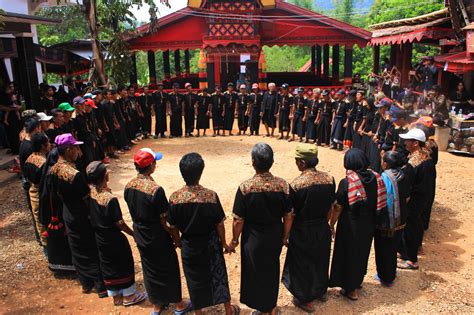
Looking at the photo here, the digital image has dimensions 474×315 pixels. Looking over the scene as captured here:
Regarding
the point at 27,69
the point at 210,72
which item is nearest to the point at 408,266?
the point at 27,69

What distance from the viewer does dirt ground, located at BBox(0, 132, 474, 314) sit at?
447 cm

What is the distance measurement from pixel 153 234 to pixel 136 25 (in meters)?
16.7

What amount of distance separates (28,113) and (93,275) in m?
3.89

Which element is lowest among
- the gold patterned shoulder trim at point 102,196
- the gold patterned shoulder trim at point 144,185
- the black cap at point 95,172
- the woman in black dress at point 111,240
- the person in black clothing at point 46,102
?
the woman in black dress at point 111,240

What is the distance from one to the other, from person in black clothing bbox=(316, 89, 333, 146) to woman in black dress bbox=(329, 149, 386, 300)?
23.0 feet

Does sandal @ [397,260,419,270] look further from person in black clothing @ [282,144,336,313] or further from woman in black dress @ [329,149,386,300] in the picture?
person in black clothing @ [282,144,336,313]

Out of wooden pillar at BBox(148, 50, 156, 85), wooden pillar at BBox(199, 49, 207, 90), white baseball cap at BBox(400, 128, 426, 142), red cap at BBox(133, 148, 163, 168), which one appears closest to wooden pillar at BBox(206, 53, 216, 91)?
wooden pillar at BBox(199, 49, 207, 90)

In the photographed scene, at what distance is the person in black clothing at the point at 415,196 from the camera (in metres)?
5.24

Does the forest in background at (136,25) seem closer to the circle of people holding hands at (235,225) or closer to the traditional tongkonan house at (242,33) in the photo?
the traditional tongkonan house at (242,33)

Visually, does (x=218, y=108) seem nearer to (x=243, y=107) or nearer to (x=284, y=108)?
(x=243, y=107)

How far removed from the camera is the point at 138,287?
4.88 meters

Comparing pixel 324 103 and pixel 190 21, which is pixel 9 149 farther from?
pixel 190 21

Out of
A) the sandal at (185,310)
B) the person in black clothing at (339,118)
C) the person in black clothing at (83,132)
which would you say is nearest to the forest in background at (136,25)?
the person in black clothing at (83,132)

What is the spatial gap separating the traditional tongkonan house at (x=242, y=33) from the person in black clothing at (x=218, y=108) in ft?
15.6
